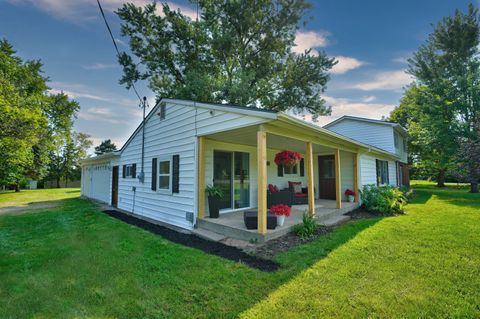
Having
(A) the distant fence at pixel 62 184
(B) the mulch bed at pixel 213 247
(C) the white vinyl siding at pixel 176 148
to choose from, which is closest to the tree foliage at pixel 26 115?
(A) the distant fence at pixel 62 184

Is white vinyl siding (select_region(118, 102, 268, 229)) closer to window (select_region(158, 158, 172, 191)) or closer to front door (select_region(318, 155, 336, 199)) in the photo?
window (select_region(158, 158, 172, 191))

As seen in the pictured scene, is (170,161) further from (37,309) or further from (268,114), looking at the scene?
(37,309)

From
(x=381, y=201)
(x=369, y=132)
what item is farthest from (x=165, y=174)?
(x=369, y=132)

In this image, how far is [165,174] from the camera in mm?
7441

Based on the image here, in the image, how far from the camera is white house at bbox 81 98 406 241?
5207 mm

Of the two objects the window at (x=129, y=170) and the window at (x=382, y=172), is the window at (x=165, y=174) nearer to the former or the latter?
the window at (x=129, y=170)

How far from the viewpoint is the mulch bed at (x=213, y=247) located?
3.77m

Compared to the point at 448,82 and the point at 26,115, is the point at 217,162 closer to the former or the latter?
the point at 26,115

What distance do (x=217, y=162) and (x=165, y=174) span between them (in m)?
1.79

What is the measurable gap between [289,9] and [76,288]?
651 inches

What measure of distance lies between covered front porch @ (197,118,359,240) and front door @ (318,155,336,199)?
5cm

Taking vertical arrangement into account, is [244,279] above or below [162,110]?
below

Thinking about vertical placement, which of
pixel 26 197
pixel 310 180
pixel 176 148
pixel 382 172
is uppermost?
pixel 176 148

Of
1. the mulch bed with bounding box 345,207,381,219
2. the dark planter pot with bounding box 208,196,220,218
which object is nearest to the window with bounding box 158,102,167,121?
the dark planter pot with bounding box 208,196,220,218
